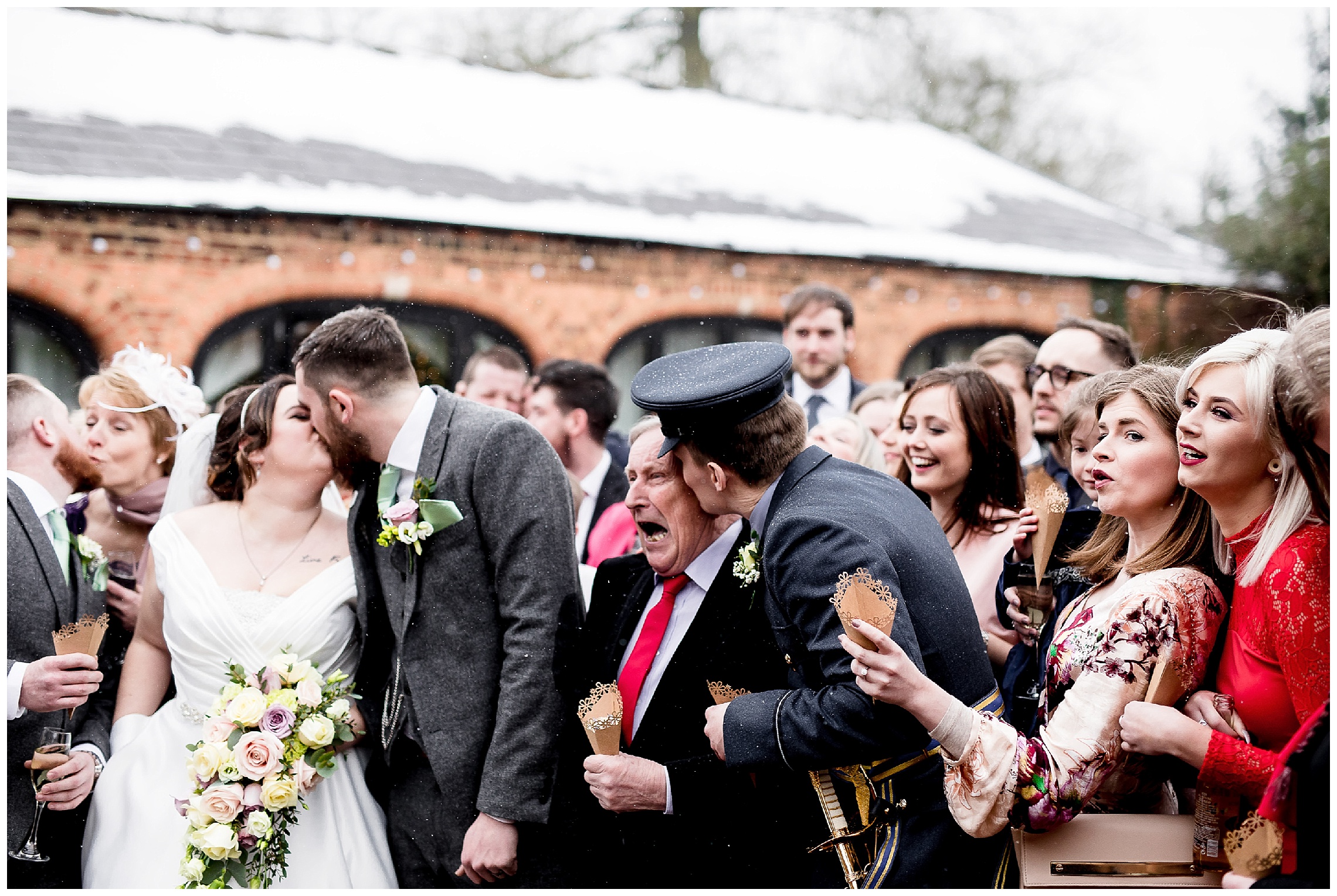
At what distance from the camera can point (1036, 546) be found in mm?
3266

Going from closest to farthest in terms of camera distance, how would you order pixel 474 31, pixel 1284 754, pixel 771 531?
pixel 1284 754 → pixel 771 531 → pixel 474 31

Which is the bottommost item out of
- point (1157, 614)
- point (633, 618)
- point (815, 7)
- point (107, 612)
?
point (107, 612)

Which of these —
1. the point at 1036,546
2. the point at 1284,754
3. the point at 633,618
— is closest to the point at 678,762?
the point at 633,618

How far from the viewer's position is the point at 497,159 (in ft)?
40.3

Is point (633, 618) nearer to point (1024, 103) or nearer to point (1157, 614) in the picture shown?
point (1157, 614)

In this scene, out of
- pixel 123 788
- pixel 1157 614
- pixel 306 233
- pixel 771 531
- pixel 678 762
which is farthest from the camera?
pixel 306 233

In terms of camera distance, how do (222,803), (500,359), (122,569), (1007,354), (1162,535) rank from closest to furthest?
(1162,535), (222,803), (122,569), (1007,354), (500,359)

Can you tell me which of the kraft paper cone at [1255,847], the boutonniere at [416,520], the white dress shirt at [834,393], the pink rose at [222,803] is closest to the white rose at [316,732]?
the pink rose at [222,803]

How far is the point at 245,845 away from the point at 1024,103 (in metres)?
19.4

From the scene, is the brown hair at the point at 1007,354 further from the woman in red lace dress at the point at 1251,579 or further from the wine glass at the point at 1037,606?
the woman in red lace dress at the point at 1251,579

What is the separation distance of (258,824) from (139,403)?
2.22 m

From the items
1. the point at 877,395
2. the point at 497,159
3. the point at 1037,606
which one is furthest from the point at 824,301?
the point at 497,159

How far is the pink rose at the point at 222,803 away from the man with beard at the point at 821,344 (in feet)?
13.5

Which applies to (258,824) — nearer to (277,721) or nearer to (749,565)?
(277,721)
